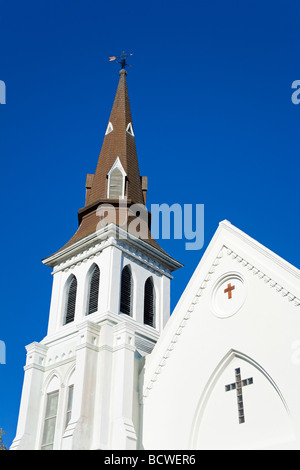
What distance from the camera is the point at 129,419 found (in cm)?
1698

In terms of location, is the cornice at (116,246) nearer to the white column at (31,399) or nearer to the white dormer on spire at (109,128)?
the white column at (31,399)

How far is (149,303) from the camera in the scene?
73.7 feet

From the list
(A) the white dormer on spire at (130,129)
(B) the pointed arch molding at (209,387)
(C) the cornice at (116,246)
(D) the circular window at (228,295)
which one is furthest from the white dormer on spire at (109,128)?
(B) the pointed arch molding at (209,387)

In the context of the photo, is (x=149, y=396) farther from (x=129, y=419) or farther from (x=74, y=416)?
(x=74, y=416)

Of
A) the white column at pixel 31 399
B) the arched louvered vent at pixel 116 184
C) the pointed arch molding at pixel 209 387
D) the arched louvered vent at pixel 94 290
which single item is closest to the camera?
the pointed arch molding at pixel 209 387

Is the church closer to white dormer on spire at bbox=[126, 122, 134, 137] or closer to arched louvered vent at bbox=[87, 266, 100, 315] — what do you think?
arched louvered vent at bbox=[87, 266, 100, 315]

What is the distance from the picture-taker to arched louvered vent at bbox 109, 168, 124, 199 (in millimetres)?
24406

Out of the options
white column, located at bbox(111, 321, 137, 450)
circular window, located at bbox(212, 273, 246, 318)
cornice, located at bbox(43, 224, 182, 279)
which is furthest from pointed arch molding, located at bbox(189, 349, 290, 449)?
cornice, located at bbox(43, 224, 182, 279)

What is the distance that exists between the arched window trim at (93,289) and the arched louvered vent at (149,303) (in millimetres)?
1988

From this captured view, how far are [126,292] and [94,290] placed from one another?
1105 millimetres

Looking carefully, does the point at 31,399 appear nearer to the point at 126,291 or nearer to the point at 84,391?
the point at 84,391

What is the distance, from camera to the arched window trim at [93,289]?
69.0ft

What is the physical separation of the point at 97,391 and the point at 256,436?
16.7 ft

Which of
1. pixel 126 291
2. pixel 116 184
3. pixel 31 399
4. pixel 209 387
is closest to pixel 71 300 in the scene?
pixel 126 291
